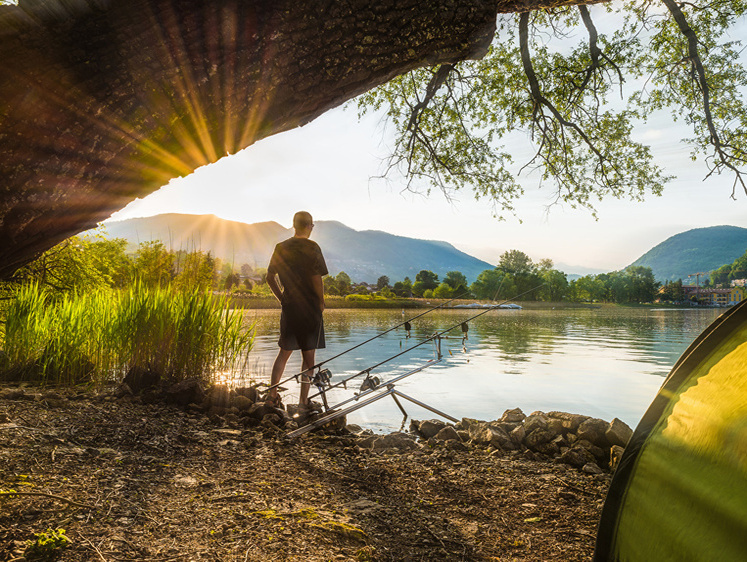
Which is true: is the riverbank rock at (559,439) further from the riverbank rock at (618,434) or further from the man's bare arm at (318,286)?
the man's bare arm at (318,286)

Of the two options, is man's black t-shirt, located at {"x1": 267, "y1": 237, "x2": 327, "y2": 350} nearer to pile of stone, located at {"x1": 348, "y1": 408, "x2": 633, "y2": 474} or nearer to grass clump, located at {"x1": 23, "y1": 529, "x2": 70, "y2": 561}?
pile of stone, located at {"x1": 348, "y1": 408, "x2": 633, "y2": 474}

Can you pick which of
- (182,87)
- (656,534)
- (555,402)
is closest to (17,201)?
(182,87)

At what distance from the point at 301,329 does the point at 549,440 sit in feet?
9.00

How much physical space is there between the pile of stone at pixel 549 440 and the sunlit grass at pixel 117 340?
92.2 inches

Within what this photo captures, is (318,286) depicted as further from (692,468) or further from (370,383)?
(692,468)

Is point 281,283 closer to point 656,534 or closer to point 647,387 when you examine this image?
point 656,534

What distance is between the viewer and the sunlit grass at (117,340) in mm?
5371

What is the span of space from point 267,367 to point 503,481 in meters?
6.84

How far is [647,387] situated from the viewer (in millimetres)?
11164

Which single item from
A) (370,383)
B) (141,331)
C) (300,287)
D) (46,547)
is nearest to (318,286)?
(300,287)

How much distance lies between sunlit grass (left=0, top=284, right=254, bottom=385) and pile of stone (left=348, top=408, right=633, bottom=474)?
234 centimetres

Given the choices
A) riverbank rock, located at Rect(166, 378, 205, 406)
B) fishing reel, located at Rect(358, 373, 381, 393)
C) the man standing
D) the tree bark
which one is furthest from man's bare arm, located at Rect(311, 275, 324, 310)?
the tree bark

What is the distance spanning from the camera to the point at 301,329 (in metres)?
5.27

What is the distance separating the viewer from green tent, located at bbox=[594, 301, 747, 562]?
1.23m
